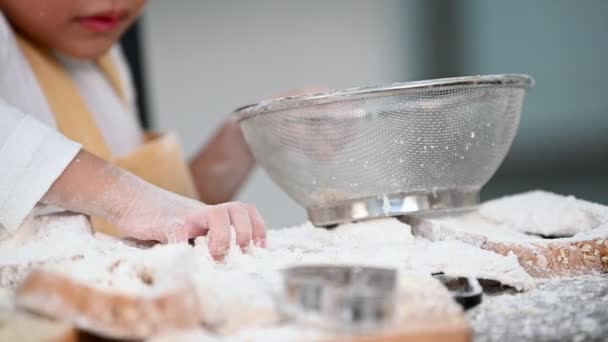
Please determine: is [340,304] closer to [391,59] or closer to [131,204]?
[131,204]

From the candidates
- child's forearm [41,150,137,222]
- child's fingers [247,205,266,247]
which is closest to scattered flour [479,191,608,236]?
child's fingers [247,205,266,247]

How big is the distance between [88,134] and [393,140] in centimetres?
50

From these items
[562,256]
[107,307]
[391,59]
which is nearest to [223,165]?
[562,256]

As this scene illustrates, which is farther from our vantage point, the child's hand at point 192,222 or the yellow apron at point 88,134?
the yellow apron at point 88,134

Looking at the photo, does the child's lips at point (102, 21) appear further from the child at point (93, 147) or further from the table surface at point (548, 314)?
the table surface at point (548, 314)

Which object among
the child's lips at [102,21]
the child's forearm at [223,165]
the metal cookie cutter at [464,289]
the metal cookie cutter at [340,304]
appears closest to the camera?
the metal cookie cutter at [340,304]

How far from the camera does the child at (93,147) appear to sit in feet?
2.24

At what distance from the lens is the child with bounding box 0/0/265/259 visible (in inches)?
26.9

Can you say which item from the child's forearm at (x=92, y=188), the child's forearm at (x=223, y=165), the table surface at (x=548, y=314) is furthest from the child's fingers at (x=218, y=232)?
the child's forearm at (x=223, y=165)

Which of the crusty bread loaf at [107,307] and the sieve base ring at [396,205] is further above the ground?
the crusty bread loaf at [107,307]

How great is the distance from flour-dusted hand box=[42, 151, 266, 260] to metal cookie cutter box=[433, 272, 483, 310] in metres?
0.19

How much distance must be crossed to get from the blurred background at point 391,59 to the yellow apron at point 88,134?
156 cm

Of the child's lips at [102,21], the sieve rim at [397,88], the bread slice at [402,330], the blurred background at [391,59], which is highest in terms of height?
the child's lips at [102,21]

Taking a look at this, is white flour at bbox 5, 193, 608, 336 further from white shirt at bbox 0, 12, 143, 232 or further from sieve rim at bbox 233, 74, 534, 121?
sieve rim at bbox 233, 74, 534, 121
